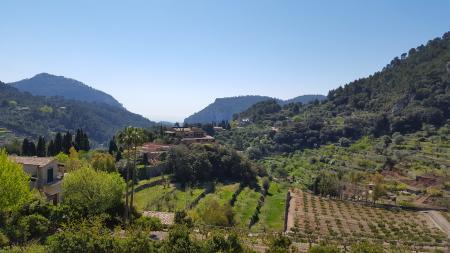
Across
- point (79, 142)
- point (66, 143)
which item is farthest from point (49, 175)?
point (79, 142)

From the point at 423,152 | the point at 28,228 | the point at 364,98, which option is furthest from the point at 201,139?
the point at 364,98

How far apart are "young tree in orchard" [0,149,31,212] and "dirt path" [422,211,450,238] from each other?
5067 centimetres

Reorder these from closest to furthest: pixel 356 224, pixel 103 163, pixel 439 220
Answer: pixel 356 224, pixel 103 163, pixel 439 220

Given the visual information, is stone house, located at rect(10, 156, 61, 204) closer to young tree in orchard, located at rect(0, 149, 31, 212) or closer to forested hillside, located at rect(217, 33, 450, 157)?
young tree in orchard, located at rect(0, 149, 31, 212)

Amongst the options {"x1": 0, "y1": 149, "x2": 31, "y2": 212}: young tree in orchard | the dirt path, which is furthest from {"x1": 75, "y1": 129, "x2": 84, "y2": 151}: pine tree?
the dirt path

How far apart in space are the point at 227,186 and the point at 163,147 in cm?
1941

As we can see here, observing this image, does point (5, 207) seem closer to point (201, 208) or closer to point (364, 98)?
point (201, 208)

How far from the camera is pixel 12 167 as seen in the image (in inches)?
1347

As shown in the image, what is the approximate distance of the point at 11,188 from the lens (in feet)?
108

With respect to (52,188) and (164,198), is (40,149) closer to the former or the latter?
(164,198)

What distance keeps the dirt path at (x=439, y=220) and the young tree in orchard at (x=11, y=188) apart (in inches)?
1995

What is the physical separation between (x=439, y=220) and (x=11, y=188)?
60.8 m

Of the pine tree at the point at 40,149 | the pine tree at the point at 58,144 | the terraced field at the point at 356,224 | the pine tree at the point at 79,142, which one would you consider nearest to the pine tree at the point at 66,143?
the pine tree at the point at 58,144

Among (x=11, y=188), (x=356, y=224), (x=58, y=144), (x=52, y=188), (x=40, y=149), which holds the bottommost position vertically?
(x=356, y=224)
